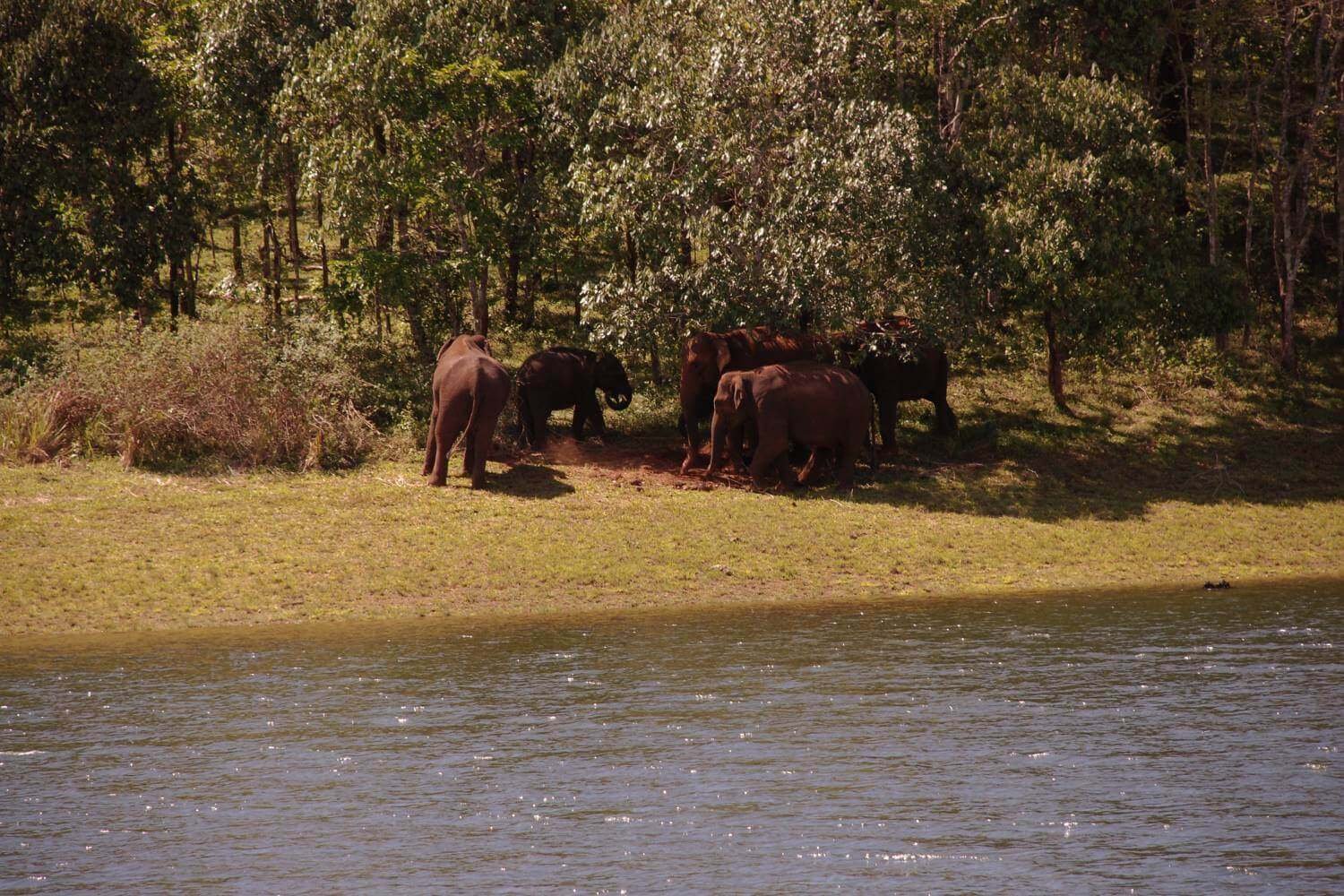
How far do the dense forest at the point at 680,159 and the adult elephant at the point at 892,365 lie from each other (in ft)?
2.92

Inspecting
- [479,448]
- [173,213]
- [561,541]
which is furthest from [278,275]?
[561,541]

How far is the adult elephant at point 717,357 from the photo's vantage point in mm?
26484

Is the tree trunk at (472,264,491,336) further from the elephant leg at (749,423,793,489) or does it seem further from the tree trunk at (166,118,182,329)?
the elephant leg at (749,423,793,489)

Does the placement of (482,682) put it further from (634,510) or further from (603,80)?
(603,80)

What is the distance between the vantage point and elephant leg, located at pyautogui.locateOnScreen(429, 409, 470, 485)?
24.1m

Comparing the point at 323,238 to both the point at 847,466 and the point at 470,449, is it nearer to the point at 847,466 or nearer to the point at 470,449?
the point at 470,449

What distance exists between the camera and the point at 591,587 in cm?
2070

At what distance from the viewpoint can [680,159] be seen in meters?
26.5

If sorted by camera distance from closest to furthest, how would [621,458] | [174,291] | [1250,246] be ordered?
[621,458] → [174,291] → [1250,246]

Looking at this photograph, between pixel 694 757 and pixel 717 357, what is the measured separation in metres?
14.7

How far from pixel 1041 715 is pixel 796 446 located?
13.7 m

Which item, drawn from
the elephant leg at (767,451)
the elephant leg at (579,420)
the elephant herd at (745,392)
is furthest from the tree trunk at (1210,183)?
the elephant leg at (579,420)

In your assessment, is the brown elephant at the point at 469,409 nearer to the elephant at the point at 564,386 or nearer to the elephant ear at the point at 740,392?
the elephant at the point at 564,386

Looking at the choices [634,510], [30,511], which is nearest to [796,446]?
[634,510]
